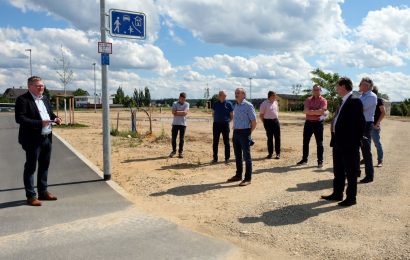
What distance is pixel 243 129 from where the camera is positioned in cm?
704

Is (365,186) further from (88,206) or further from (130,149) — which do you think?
(130,149)

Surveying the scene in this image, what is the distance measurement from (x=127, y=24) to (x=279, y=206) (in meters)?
4.40

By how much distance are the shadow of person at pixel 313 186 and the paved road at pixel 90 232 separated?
2.78 m

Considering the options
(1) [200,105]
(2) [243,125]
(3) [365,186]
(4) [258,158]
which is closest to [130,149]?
(4) [258,158]

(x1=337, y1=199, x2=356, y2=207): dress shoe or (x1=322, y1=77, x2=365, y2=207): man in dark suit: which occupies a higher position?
(x1=322, y1=77, x2=365, y2=207): man in dark suit

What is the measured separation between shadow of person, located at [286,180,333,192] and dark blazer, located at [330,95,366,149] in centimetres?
129

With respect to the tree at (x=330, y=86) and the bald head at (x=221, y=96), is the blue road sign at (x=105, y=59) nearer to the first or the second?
the bald head at (x=221, y=96)

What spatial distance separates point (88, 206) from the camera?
5574 mm

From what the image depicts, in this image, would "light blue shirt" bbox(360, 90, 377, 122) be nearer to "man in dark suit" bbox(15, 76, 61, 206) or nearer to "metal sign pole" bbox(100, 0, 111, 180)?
"metal sign pole" bbox(100, 0, 111, 180)

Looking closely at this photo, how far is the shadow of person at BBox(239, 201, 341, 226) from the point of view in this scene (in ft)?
16.1

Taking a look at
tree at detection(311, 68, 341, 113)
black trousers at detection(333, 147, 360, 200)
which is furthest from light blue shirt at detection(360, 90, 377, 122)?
tree at detection(311, 68, 341, 113)

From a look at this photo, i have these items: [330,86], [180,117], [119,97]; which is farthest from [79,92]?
[180,117]

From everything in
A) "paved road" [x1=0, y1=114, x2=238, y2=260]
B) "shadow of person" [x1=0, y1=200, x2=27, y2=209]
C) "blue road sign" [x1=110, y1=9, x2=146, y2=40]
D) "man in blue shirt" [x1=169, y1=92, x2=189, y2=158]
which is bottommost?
"paved road" [x1=0, y1=114, x2=238, y2=260]

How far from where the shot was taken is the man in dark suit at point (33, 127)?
540cm
